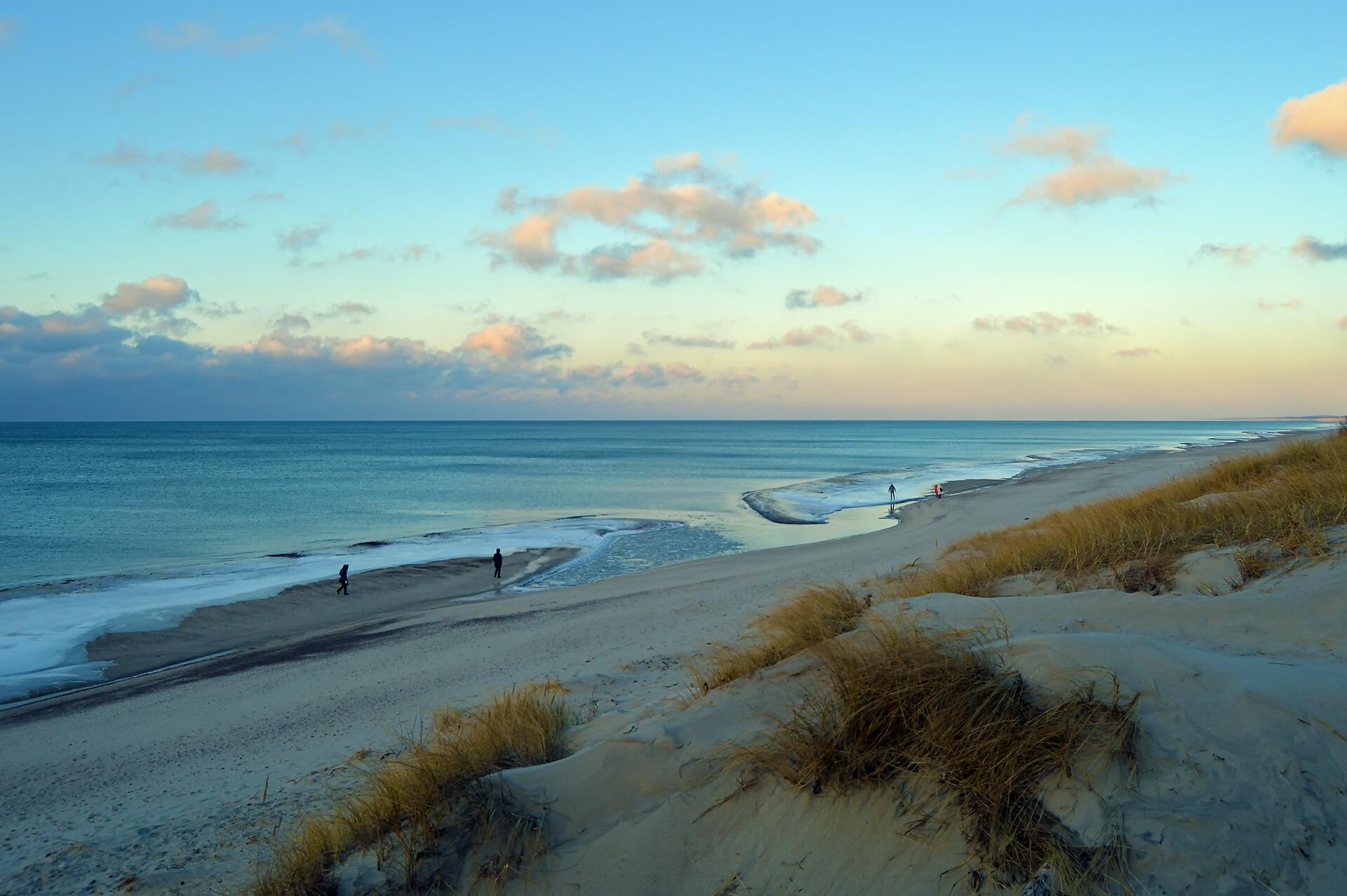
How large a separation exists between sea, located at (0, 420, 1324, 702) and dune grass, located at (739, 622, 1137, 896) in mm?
17602

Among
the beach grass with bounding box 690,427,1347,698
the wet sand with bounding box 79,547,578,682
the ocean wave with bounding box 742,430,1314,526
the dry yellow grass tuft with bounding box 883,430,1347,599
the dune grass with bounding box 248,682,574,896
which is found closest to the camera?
the dune grass with bounding box 248,682,574,896

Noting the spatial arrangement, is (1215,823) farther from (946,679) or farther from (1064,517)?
(1064,517)

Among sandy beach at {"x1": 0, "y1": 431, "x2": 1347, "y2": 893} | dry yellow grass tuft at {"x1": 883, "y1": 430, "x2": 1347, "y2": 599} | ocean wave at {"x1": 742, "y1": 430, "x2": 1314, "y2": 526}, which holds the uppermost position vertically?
dry yellow grass tuft at {"x1": 883, "y1": 430, "x2": 1347, "y2": 599}

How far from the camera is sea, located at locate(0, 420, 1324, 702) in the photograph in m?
23.3

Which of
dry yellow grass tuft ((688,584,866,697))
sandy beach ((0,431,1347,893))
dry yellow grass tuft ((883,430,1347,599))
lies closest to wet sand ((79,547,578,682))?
sandy beach ((0,431,1347,893))

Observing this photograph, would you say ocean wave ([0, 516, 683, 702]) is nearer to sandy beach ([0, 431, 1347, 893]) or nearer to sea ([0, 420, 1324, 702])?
sea ([0, 420, 1324, 702])

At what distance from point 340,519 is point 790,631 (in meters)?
41.3

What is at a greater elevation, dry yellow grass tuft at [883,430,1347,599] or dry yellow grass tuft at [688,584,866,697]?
dry yellow grass tuft at [883,430,1347,599]

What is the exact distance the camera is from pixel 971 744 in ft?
11.9

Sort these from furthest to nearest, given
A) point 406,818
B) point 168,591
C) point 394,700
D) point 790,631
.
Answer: point 168,591
point 394,700
point 790,631
point 406,818

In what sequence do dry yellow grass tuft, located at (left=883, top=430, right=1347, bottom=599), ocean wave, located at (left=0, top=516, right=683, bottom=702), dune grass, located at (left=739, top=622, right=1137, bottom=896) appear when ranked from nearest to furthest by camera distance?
dune grass, located at (left=739, top=622, right=1137, bottom=896) → dry yellow grass tuft, located at (left=883, top=430, right=1347, bottom=599) → ocean wave, located at (left=0, top=516, right=683, bottom=702)

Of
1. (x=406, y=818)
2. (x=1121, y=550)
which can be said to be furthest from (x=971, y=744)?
(x=1121, y=550)

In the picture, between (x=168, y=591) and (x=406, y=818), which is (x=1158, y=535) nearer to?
(x=406, y=818)

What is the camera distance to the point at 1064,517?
11227mm
